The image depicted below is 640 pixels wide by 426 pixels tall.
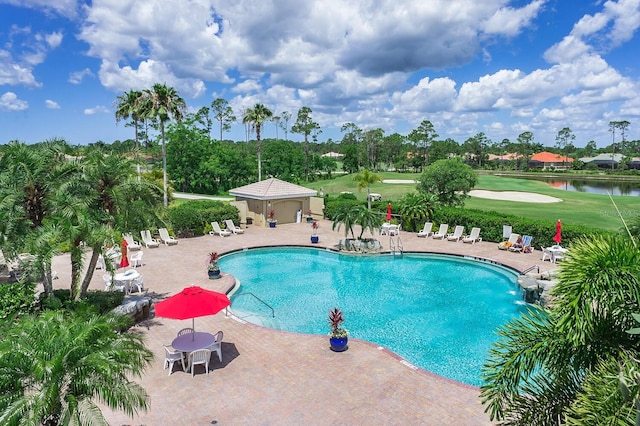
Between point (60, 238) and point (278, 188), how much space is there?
69.0 ft

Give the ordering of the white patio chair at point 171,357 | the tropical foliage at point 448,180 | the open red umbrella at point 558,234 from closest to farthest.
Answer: the white patio chair at point 171,357 → the open red umbrella at point 558,234 → the tropical foliage at point 448,180

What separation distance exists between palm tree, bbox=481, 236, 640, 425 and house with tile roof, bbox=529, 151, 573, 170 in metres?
132

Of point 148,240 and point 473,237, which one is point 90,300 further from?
point 473,237

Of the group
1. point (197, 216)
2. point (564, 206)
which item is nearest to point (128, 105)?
point (197, 216)

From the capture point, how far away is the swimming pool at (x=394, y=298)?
538 inches

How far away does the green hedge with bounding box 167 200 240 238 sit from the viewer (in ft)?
92.3

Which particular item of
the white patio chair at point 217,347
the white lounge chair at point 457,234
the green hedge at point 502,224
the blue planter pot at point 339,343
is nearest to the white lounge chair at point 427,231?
the green hedge at point 502,224

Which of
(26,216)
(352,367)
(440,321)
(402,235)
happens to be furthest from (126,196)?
(402,235)

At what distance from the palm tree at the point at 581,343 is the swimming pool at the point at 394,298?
6438 mm

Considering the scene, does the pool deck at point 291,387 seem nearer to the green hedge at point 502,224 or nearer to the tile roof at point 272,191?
the green hedge at point 502,224

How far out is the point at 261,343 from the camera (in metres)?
12.6

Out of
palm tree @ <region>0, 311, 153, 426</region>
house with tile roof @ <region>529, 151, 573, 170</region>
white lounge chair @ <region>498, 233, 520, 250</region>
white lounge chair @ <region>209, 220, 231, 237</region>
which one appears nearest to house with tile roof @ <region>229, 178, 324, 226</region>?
white lounge chair @ <region>209, 220, 231, 237</region>

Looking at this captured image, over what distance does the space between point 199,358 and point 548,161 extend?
13321 centimetres

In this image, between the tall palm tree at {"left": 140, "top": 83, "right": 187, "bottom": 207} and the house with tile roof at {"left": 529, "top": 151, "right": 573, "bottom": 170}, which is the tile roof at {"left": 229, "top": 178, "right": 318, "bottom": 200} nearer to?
the tall palm tree at {"left": 140, "top": 83, "right": 187, "bottom": 207}
